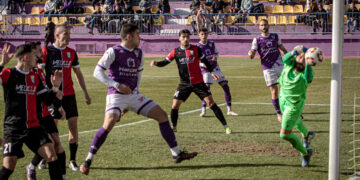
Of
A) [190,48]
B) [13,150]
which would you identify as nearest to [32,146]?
[13,150]

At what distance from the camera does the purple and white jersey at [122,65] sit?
7.31 meters

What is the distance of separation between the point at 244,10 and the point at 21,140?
87.8 ft

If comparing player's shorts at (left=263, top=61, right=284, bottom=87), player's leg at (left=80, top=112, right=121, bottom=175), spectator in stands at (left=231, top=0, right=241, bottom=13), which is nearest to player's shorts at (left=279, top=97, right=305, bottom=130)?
player's leg at (left=80, top=112, right=121, bottom=175)

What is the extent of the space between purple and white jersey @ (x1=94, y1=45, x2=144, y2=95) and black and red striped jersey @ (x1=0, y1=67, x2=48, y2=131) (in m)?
1.44

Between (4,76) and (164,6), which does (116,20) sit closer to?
(164,6)

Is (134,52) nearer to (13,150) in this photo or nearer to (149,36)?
(13,150)

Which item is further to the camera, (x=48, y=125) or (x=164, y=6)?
(x=164, y=6)

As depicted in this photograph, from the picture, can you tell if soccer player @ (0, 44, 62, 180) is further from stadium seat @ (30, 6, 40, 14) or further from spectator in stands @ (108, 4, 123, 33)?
stadium seat @ (30, 6, 40, 14)

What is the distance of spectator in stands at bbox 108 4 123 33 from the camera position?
3275 centimetres

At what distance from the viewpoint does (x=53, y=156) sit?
587cm

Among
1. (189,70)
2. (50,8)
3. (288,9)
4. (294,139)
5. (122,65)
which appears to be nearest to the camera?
(294,139)

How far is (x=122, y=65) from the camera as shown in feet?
24.2

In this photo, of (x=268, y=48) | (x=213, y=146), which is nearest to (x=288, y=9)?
(x=268, y=48)

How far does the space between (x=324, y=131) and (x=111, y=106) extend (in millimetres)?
5009
